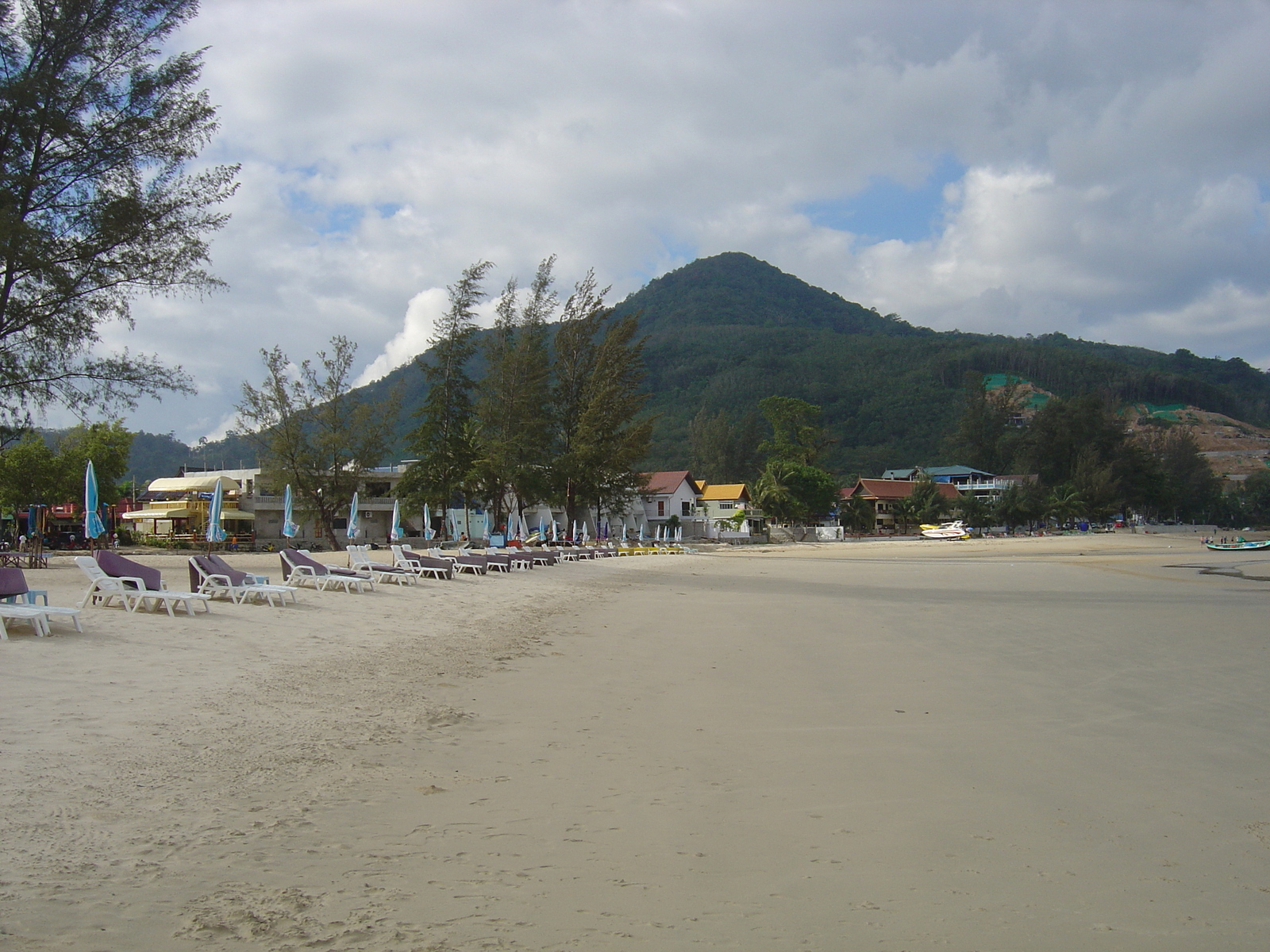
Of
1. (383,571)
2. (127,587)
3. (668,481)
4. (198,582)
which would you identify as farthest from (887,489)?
(127,587)

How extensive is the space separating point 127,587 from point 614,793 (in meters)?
8.32

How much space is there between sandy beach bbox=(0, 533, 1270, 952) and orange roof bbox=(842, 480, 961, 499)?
7707cm

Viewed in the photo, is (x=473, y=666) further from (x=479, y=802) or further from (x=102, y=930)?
(x=102, y=930)

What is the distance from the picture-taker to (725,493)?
78.3 metres

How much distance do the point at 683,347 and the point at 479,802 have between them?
177 metres

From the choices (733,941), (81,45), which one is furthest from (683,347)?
(733,941)

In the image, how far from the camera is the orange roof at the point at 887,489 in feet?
282

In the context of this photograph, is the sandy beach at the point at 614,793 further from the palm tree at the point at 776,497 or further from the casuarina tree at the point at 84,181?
the palm tree at the point at 776,497

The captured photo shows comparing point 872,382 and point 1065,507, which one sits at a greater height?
point 872,382

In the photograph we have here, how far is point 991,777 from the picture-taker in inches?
210

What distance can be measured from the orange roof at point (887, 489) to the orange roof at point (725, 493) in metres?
13.1

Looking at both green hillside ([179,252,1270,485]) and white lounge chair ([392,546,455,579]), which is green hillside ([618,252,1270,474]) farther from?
white lounge chair ([392,546,455,579])

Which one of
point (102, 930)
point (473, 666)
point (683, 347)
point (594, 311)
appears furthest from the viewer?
point (683, 347)

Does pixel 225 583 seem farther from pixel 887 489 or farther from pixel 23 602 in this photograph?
pixel 887 489
